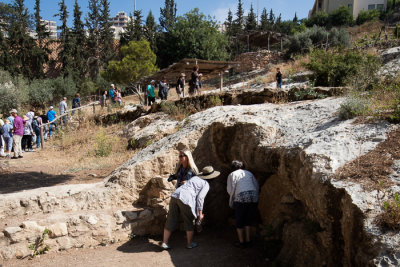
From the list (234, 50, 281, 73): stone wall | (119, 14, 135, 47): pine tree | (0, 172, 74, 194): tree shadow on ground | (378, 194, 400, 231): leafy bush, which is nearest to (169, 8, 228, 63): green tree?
(119, 14, 135, 47): pine tree

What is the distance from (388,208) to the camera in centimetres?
278

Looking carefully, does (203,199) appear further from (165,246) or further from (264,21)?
(264,21)

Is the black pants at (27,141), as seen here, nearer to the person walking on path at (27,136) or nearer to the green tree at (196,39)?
the person walking on path at (27,136)

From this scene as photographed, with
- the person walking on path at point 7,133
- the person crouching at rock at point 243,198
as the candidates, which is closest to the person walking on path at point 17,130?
the person walking on path at point 7,133

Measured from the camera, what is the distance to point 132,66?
90.9 feet

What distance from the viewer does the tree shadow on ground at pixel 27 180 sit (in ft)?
24.1

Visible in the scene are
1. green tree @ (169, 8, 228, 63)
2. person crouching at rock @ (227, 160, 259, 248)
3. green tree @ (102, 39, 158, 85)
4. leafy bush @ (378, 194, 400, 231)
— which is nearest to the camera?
leafy bush @ (378, 194, 400, 231)

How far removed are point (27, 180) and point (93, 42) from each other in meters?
34.7

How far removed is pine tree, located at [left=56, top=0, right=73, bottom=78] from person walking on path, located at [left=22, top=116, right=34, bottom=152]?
72.9ft

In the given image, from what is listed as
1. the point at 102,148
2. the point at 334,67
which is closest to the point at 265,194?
the point at 102,148

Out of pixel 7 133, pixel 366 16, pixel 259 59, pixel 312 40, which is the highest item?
pixel 366 16

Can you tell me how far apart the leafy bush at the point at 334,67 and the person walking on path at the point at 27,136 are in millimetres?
10206

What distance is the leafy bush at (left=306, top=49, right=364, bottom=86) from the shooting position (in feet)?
34.4

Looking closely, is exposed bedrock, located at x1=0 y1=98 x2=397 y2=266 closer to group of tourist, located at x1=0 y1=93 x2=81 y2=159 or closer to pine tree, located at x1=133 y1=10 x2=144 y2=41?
group of tourist, located at x1=0 y1=93 x2=81 y2=159
